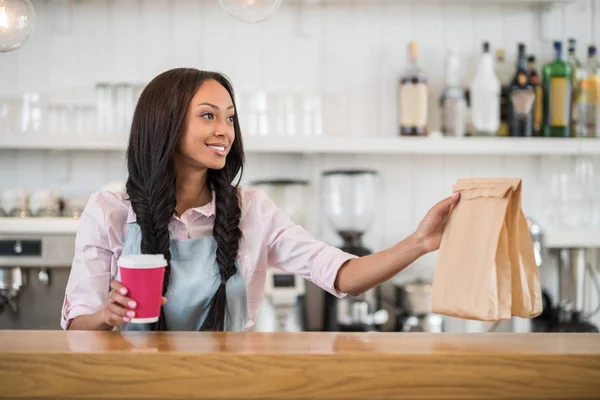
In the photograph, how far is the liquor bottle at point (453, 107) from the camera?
9.95 ft

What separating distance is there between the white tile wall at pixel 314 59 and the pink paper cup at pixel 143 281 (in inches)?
77.7

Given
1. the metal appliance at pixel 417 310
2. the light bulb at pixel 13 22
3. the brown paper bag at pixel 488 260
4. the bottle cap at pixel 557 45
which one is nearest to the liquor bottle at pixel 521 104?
the bottle cap at pixel 557 45

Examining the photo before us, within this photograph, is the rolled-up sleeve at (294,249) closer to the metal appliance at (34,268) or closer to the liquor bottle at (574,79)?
the metal appliance at (34,268)

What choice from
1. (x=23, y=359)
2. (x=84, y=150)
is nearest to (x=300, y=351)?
(x=23, y=359)

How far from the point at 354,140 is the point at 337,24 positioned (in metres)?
0.61

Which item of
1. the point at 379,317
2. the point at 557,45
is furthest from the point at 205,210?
the point at 557,45

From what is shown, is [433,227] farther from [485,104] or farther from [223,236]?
[485,104]

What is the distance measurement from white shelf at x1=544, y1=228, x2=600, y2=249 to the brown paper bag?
1839mm

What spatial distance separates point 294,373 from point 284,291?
1.64 m

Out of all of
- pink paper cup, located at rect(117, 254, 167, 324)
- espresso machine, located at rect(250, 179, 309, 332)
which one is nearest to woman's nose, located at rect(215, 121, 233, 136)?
pink paper cup, located at rect(117, 254, 167, 324)

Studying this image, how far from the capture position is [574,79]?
3.08 meters

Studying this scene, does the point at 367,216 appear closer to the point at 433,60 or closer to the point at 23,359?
the point at 433,60

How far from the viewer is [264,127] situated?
9.81 feet

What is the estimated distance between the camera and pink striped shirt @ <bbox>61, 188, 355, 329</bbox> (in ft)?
4.92
